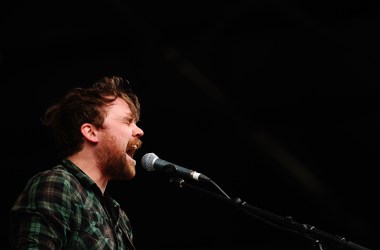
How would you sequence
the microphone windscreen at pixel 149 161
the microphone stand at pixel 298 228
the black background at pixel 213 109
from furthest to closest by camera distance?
the black background at pixel 213 109
the microphone windscreen at pixel 149 161
the microphone stand at pixel 298 228

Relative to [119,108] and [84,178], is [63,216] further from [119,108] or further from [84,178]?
[119,108]

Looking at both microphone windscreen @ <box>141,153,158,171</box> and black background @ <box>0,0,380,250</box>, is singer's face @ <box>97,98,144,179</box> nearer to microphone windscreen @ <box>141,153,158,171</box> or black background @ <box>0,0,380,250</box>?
microphone windscreen @ <box>141,153,158,171</box>

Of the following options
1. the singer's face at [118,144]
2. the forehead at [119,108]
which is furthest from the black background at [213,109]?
the singer's face at [118,144]

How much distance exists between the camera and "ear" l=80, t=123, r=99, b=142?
2.85m

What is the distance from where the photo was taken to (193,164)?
13.0 feet

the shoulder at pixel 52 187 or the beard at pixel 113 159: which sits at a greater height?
the beard at pixel 113 159

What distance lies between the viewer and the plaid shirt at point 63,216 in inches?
91.0

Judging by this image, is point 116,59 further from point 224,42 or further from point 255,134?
point 255,134

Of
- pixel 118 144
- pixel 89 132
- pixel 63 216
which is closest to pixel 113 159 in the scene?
pixel 118 144

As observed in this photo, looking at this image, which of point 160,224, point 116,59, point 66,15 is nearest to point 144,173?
point 160,224

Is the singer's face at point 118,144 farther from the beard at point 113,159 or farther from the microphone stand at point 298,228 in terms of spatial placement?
the microphone stand at point 298,228

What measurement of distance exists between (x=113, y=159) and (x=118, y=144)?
74mm

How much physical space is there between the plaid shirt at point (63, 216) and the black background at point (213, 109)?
3.27ft

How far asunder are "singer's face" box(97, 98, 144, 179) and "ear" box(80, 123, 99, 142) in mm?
30
